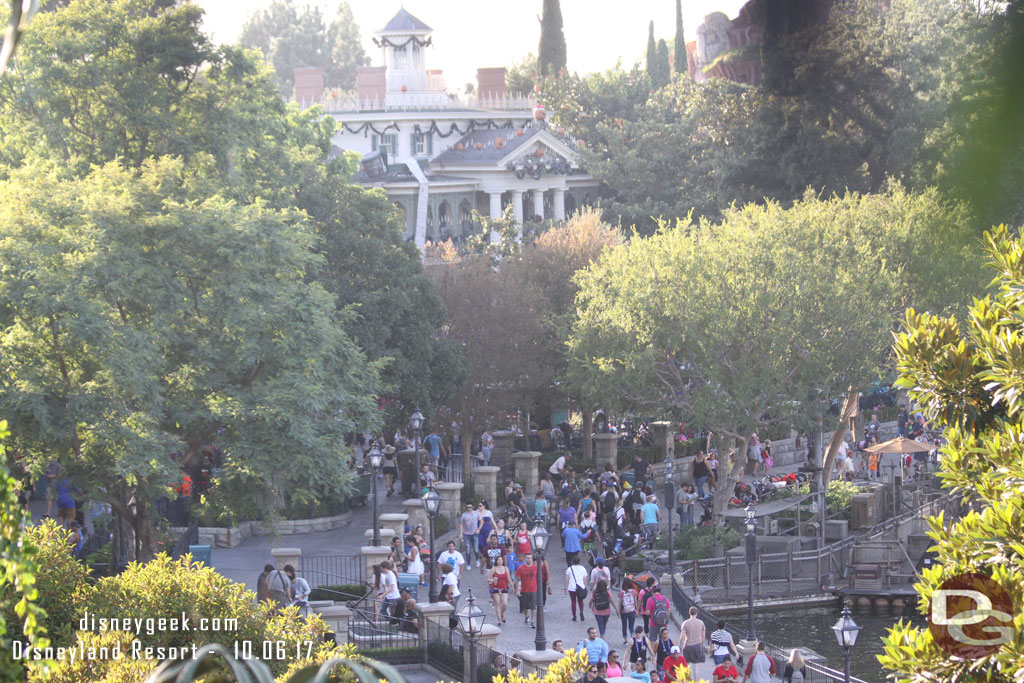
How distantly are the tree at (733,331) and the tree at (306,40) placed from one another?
10527 cm

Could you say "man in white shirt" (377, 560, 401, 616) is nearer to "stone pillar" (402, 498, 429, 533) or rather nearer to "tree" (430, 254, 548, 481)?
"stone pillar" (402, 498, 429, 533)

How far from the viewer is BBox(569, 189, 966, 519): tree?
30.5 metres

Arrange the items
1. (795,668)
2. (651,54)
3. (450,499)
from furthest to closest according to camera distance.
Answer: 1. (651,54)
2. (450,499)
3. (795,668)

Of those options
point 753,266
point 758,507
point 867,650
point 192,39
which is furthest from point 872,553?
point 192,39

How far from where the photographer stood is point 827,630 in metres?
26.5

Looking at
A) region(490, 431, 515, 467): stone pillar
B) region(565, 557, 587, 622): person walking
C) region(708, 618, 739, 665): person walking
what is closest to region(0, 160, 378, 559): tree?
region(565, 557, 587, 622): person walking

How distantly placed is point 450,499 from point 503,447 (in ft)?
16.1

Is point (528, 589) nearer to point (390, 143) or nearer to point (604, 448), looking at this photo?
point (604, 448)

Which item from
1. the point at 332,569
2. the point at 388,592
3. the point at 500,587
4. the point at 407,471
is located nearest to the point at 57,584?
the point at 388,592

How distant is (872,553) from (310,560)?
1253cm

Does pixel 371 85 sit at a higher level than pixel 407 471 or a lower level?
higher

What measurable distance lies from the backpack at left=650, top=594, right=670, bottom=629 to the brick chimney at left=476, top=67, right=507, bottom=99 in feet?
210

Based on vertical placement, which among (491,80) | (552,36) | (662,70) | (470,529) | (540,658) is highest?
(552,36)

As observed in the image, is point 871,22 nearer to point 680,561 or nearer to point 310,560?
point 680,561
